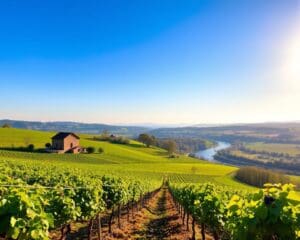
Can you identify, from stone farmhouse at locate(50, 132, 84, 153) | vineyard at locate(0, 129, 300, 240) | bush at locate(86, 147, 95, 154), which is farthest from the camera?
bush at locate(86, 147, 95, 154)

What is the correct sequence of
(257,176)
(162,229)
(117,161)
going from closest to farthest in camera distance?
(162,229) < (257,176) < (117,161)

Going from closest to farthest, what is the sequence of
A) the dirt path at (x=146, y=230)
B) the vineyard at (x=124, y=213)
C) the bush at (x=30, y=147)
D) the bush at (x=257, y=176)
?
the vineyard at (x=124, y=213)
the dirt path at (x=146, y=230)
the bush at (x=257, y=176)
the bush at (x=30, y=147)

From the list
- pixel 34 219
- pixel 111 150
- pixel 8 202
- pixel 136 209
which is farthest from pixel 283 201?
pixel 111 150

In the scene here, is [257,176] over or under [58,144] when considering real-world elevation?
under

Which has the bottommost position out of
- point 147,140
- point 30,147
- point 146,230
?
point 146,230

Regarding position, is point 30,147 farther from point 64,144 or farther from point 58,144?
point 64,144

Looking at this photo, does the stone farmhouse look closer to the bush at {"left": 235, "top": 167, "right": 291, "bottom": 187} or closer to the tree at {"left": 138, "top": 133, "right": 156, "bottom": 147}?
the bush at {"left": 235, "top": 167, "right": 291, "bottom": 187}

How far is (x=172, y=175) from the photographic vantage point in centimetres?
7544

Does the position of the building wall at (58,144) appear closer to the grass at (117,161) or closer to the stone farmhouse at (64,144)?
the stone farmhouse at (64,144)

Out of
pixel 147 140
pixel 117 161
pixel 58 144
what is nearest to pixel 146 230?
pixel 117 161

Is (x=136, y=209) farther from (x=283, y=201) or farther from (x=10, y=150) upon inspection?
(x=10, y=150)

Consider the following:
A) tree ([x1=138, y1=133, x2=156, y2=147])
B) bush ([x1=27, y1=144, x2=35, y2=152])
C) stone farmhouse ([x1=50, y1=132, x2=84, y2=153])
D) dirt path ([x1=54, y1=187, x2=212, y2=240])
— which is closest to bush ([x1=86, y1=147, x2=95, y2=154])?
stone farmhouse ([x1=50, y1=132, x2=84, y2=153])


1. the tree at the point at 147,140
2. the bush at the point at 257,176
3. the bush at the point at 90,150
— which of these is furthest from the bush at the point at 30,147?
the tree at the point at 147,140

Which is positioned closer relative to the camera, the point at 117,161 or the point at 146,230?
the point at 146,230
